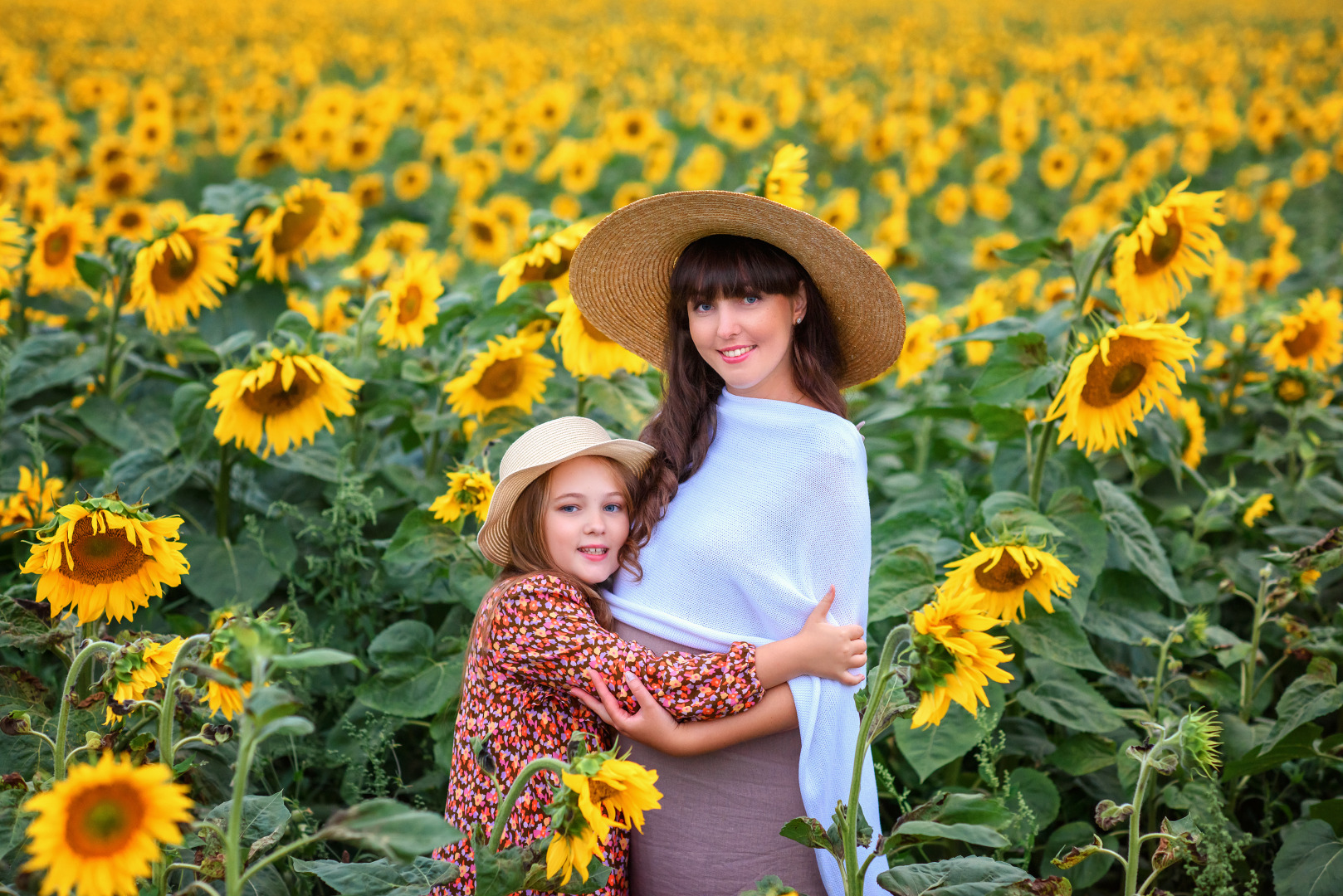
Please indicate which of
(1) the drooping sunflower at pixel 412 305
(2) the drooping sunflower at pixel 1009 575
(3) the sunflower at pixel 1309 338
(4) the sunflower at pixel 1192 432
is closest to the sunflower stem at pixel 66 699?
(1) the drooping sunflower at pixel 412 305

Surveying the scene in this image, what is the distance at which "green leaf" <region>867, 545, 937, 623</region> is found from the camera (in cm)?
219

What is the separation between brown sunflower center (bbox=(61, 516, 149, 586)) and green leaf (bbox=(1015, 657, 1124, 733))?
5.70 ft

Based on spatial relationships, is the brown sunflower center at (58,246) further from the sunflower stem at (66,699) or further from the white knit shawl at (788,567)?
the white knit shawl at (788,567)

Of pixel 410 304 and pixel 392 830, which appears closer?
pixel 392 830

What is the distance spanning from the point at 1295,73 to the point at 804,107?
4.44 meters

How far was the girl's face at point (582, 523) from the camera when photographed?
74.7 inches

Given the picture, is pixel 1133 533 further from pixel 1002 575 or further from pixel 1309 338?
pixel 1309 338

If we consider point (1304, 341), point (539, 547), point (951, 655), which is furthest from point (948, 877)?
point (1304, 341)

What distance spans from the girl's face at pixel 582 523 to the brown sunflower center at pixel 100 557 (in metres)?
0.68

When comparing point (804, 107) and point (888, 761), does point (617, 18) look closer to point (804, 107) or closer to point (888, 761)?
point (804, 107)

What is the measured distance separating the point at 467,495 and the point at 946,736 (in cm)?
106

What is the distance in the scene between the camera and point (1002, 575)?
6.53 ft

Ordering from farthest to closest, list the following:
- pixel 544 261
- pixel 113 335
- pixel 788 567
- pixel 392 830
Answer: pixel 113 335, pixel 544 261, pixel 788 567, pixel 392 830

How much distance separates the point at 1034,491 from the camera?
2414mm
